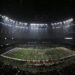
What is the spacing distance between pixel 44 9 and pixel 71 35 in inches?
307

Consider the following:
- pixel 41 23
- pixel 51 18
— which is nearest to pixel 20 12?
pixel 41 23

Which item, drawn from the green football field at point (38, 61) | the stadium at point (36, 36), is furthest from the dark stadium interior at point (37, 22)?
the green football field at point (38, 61)

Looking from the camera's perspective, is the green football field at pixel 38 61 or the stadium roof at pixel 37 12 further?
the stadium roof at pixel 37 12

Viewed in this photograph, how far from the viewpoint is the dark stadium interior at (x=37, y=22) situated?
14.5 meters

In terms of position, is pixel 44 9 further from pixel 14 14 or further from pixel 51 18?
pixel 14 14

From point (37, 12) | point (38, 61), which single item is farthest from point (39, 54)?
point (37, 12)

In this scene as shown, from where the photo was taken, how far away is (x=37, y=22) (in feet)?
56.6

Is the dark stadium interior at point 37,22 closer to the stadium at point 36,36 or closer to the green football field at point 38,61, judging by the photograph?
the stadium at point 36,36

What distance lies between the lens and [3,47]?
16750 millimetres

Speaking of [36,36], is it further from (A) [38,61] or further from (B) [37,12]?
(A) [38,61]

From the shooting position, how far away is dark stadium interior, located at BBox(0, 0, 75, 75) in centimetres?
1449

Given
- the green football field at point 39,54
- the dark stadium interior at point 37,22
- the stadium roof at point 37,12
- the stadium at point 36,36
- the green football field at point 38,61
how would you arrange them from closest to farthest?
the green football field at point 38,61 < the green football field at point 39,54 < the dark stadium interior at point 37,22 < the stadium roof at point 37,12 < the stadium at point 36,36

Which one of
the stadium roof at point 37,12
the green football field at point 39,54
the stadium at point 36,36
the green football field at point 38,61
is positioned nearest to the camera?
the green football field at point 38,61

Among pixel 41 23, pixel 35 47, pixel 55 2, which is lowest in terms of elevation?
pixel 35 47
